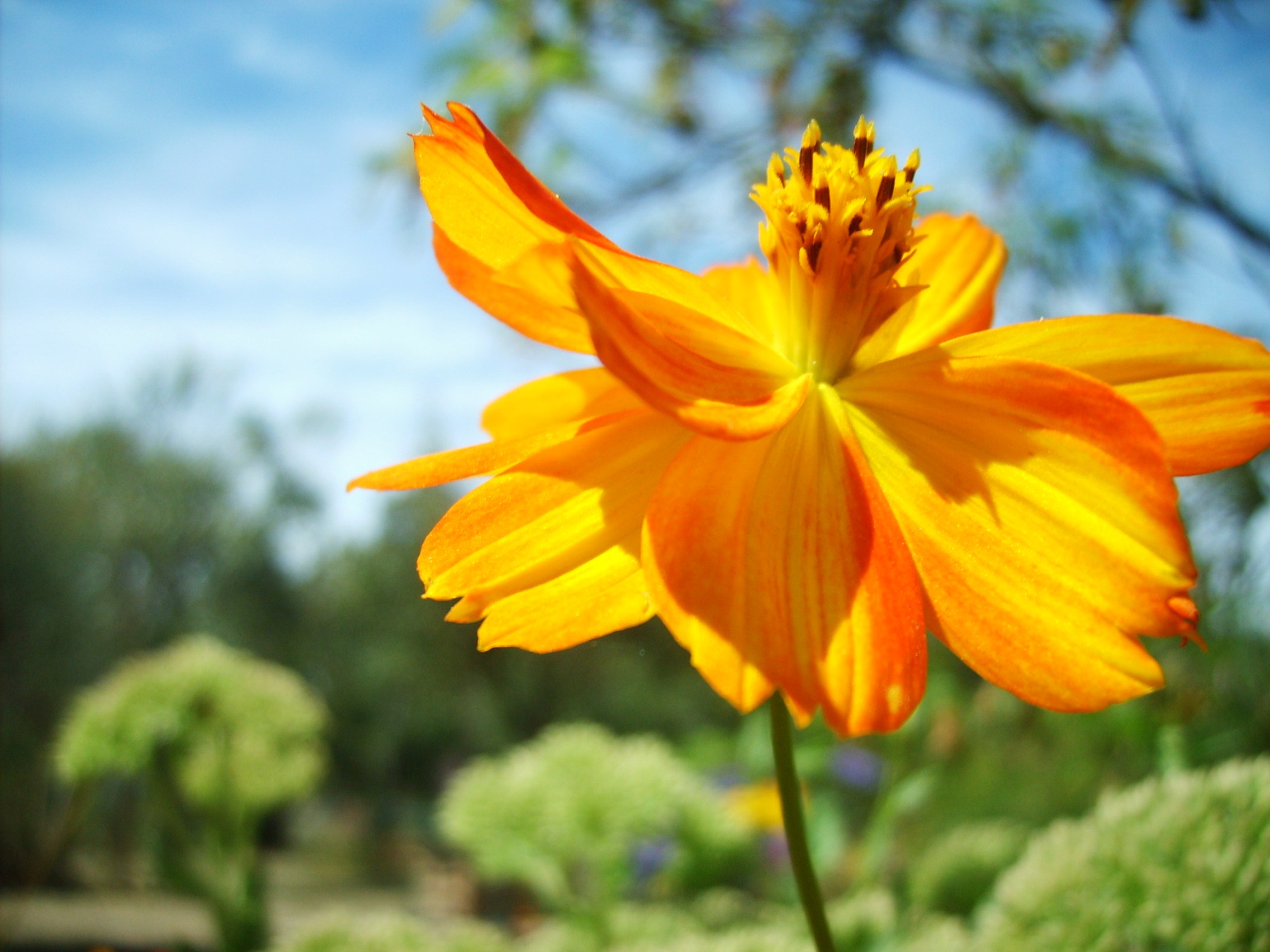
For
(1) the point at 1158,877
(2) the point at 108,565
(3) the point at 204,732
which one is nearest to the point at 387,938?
(3) the point at 204,732

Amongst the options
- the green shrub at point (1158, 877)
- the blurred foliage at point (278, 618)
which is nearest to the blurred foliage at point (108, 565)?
the blurred foliage at point (278, 618)

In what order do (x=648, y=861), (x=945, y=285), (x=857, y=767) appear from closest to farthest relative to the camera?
(x=945, y=285) → (x=648, y=861) → (x=857, y=767)

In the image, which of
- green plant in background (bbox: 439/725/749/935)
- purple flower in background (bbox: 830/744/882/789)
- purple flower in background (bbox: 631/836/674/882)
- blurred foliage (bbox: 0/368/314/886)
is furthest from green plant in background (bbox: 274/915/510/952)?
blurred foliage (bbox: 0/368/314/886)

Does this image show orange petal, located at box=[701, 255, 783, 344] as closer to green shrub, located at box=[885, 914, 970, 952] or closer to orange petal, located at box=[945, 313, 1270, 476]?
orange petal, located at box=[945, 313, 1270, 476]

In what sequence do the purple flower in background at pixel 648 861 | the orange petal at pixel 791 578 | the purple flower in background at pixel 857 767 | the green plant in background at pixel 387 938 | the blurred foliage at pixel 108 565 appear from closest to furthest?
the orange petal at pixel 791 578 < the green plant in background at pixel 387 938 < the purple flower in background at pixel 648 861 < the purple flower in background at pixel 857 767 < the blurred foliage at pixel 108 565

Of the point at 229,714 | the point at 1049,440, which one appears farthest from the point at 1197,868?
the point at 229,714

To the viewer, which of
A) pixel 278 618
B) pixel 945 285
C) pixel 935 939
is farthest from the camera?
pixel 278 618

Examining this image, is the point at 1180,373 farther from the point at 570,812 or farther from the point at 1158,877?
the point at 570,812

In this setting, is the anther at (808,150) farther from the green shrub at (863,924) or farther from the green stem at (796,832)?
the green shrub at (863,924)
